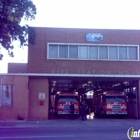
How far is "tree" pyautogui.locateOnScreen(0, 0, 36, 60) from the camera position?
29.4 m

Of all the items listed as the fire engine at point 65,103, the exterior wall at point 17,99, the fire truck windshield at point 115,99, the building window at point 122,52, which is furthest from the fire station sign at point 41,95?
the building window at point 122,52

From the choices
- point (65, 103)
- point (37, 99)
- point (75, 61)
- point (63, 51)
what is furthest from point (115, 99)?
point (37, 99)

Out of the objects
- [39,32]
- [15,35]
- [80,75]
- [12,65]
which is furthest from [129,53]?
[12,65]

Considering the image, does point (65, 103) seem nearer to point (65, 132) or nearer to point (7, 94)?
point (7, 94)

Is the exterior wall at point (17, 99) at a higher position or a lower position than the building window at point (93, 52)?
lower

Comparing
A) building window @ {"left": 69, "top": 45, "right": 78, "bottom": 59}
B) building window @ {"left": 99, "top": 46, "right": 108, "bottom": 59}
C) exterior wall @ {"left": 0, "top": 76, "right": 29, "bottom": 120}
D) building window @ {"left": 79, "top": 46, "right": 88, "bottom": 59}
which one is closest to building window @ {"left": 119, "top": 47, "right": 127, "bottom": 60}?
building window @ {"left": 99, "top": 46, "right": 108, "bottom": 59}

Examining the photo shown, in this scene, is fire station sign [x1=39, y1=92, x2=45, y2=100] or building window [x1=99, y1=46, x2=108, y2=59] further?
building window [x1=99, y1=46, x2=108, y2=59]

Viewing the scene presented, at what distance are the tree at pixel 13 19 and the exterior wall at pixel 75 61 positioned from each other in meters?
1.69

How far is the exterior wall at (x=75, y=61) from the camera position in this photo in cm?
3256

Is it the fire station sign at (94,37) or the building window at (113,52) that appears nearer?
the fire station sign at (94,37)

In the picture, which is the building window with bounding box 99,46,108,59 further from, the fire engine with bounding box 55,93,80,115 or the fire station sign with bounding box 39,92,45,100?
the fire station sign with bounding box 39,92,45,100

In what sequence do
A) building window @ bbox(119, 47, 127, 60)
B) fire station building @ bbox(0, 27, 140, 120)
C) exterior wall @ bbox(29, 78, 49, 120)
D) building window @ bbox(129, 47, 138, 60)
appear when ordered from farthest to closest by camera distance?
building window @ bbox(129, 47, 138, 60)
building window @ bbox(119, 47, 127, 60)
exterior wall @ bbox(29, 78, 49, 120)
fire station building @ bbox(0, 27, 140, 120)

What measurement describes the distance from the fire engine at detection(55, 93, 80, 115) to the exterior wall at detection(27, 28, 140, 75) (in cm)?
345

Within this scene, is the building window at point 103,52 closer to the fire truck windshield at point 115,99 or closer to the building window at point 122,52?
the building window at point 122,52
